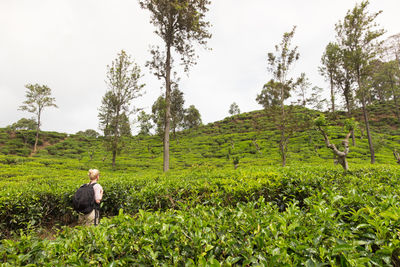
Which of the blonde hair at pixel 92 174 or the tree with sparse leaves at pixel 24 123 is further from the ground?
the tree with sparse leaves at pixel 24 123

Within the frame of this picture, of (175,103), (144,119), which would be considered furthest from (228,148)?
(175,103)

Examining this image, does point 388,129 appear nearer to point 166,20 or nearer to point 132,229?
point 166,20

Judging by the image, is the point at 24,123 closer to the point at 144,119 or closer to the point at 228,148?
the point at 144,119

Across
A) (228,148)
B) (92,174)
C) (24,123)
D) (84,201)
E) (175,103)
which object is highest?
(175,103)

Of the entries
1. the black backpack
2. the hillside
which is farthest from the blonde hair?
the hillside

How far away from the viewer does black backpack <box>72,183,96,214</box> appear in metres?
4.62

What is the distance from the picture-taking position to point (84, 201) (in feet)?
15.2

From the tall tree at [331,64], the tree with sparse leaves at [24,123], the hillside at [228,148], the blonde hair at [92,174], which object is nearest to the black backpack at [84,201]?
the blonde hair at [92,174]

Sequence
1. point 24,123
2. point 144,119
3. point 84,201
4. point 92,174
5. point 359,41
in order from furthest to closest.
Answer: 1. point 24,123
2. point 144,119
3. point 359,41
4. point 92,174
5. point 84,201

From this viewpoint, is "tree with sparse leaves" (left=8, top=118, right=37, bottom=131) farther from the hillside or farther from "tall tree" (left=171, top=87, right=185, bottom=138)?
"tall tree" (left=171, top=87, right=185, bottom=138)

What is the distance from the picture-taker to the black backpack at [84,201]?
4623mm

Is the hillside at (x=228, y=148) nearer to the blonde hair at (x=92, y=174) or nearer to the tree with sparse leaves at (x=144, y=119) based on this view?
the tree with sparse leaves at (x=144, y=119)

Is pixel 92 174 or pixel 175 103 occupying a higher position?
pixel 175 103

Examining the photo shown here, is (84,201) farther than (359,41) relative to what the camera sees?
No
